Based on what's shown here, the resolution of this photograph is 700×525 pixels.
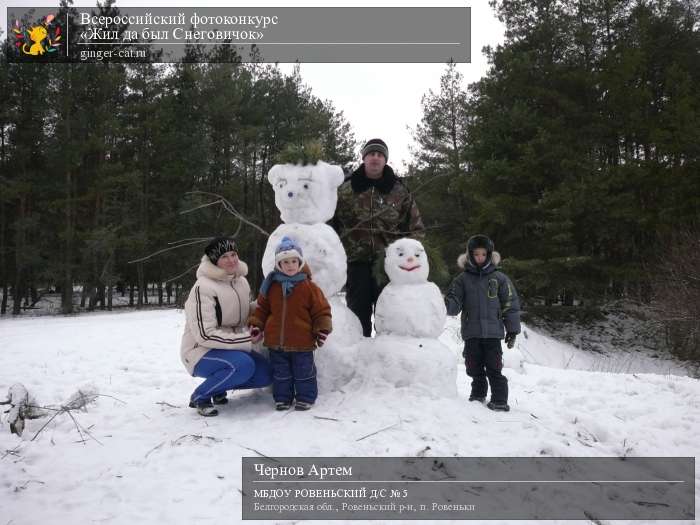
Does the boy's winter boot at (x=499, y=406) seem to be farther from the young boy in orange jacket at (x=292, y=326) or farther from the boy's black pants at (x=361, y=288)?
the young boy in orange jacket at (x=292, y=326)

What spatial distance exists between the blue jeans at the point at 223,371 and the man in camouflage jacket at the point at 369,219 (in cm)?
113

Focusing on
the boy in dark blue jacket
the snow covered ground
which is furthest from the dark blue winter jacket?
the snow covered ground

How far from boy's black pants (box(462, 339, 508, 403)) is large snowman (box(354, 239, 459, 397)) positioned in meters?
0.30

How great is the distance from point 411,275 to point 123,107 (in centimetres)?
1710

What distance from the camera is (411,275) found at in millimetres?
3621

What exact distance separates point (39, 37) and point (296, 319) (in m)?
11.2

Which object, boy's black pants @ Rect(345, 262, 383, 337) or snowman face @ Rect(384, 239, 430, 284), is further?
boy's black pants @ Rect(345, 262, 383, 337)

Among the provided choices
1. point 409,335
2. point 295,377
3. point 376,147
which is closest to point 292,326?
point 295,377

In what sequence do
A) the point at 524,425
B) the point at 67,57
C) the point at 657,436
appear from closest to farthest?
the point at 524,425, the point at 657,436, the point at 67,57

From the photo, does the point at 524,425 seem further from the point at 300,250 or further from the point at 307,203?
the point at 307,203

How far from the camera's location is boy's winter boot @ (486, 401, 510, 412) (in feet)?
11.7

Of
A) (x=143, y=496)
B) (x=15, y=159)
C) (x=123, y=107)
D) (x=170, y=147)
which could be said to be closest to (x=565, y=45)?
(x=170, y=147)

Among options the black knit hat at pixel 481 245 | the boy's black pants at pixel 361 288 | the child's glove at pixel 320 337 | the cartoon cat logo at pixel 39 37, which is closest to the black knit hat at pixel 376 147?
the boy's black pants at pixel 361 288

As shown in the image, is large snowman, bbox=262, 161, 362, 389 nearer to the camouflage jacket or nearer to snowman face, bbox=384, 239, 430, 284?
the camouflage jacket
